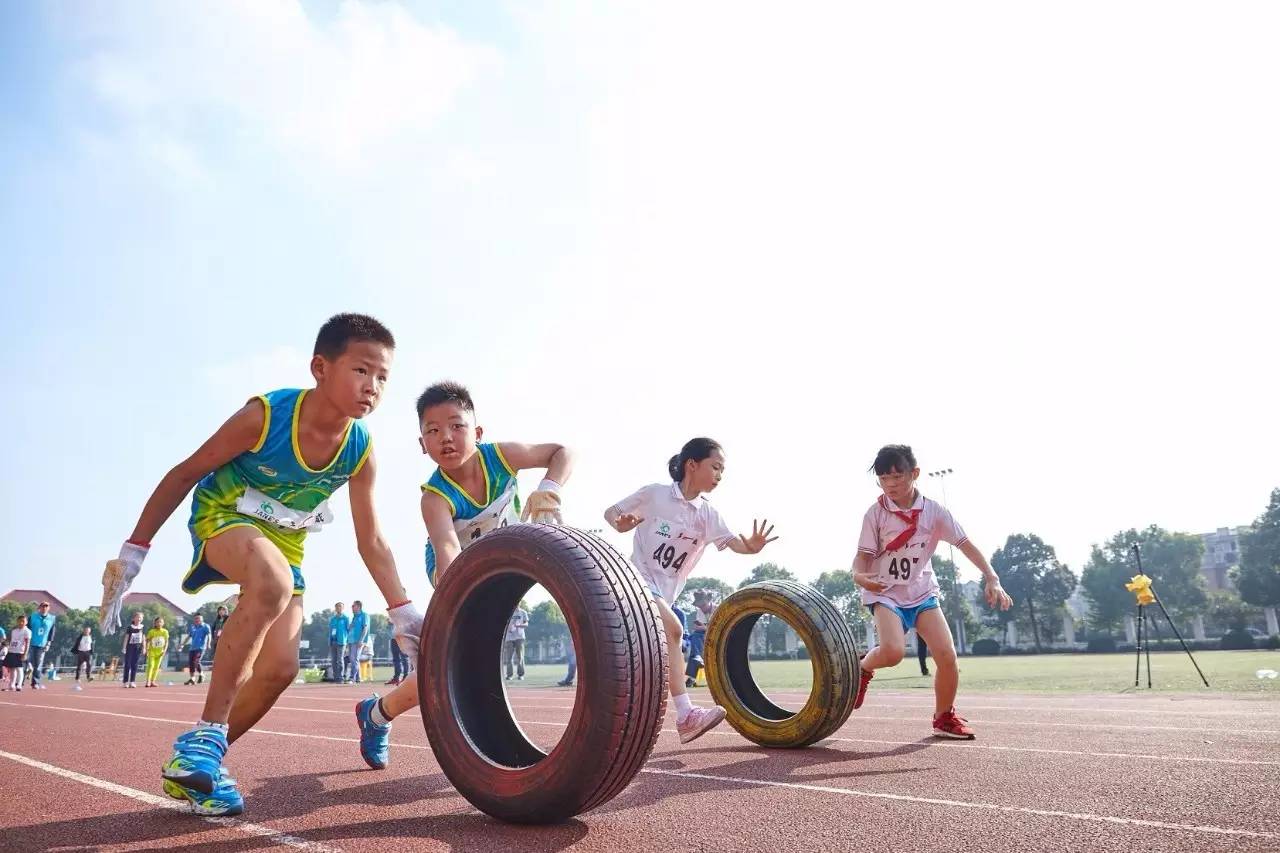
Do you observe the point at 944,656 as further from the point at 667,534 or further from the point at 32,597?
the point at 32,597

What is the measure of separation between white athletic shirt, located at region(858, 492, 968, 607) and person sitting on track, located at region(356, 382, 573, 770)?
10.5 feet

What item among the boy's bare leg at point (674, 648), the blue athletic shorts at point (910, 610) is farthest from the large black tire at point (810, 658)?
the blue athletic shorts at point (910, 610)

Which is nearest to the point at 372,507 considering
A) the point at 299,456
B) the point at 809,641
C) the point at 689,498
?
the point at 299,456

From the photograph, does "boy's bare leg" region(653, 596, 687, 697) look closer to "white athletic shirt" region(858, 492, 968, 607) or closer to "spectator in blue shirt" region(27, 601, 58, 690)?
"white athletic shirt" region(858, 492, 968, 607)

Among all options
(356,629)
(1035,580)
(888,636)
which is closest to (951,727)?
(888,636)

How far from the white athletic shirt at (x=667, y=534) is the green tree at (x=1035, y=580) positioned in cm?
8210

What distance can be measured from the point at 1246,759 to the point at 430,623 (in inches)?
182

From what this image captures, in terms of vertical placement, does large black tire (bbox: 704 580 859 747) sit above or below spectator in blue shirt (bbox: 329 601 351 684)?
above

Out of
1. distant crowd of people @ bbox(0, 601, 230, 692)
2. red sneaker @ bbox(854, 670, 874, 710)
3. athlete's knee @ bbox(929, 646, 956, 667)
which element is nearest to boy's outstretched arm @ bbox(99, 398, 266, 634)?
red sneaker @ bbox(854, 670, 874, 710)

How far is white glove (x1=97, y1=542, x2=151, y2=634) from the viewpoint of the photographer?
3.73 meters

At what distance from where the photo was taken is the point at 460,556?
3.62 m

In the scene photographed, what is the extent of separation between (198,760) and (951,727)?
5.03 meters

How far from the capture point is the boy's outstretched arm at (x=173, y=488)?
3805mm

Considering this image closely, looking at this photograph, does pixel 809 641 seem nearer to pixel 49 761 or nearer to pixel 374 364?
pixel 374 364
